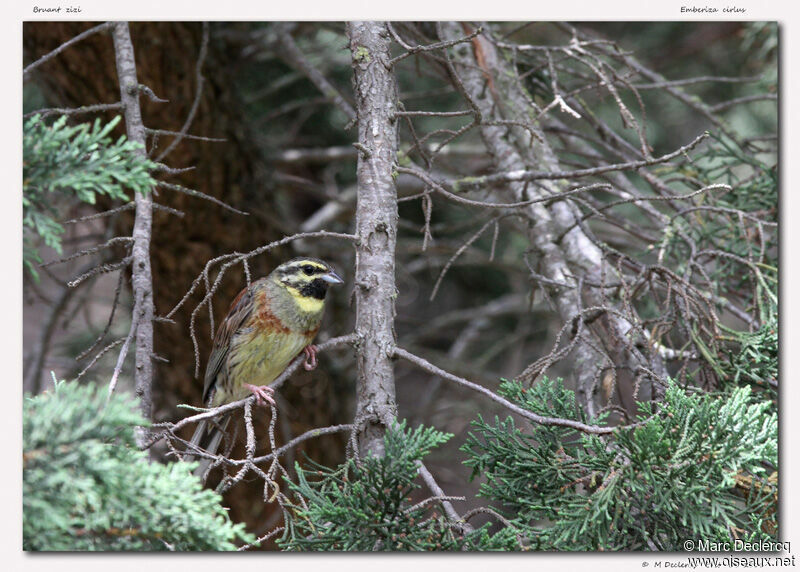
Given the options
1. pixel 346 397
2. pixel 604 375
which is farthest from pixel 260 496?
pixel 604 375

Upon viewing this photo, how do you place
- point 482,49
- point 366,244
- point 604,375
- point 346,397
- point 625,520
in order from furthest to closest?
point 346,397, point 482,49, point 604,375, point 366,244, point 625,520

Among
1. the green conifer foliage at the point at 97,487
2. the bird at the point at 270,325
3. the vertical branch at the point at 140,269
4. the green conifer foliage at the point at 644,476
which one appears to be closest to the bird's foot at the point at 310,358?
the bird at the point at 270,325

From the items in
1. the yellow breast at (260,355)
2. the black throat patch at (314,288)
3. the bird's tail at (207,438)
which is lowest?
the bird's tail at (207,438)

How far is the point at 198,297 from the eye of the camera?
322cm

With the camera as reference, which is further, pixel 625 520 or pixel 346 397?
pixel 346 397

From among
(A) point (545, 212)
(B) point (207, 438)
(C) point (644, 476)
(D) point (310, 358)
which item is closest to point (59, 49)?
(D) point (310, 358)

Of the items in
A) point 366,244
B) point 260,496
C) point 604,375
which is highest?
point 366,244

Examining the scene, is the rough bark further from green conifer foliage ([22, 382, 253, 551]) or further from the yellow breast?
green conifer foliage ([22, 382, 253, 551])

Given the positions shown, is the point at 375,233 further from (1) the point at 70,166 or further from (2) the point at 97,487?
(2) the point at 97,487

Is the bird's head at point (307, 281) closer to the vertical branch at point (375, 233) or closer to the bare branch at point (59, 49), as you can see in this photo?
the vertical branch at point (375, 233)

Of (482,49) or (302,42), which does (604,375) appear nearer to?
(482,49)

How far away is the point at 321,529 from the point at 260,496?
167 centimetres

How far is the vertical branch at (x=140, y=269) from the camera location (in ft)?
6.32

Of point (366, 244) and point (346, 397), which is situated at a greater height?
point (366, 244)
